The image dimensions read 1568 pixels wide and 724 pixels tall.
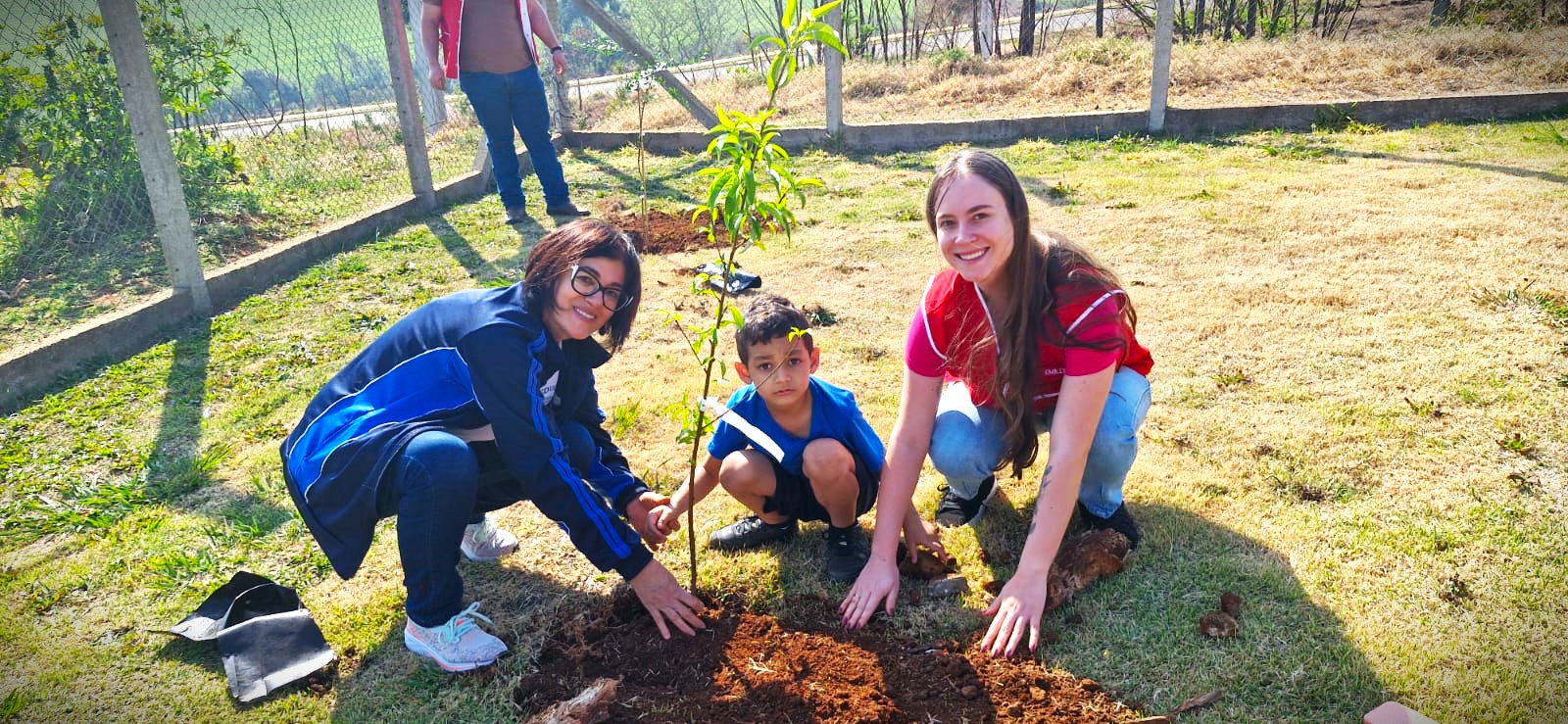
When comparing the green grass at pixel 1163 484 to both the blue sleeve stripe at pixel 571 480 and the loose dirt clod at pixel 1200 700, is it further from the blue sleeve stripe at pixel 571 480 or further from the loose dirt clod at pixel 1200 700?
the blue sleeve stripe at pixel 571 480

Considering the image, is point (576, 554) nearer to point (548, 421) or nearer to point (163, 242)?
point (548, 421)

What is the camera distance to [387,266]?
6.14 m

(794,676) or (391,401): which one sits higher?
(391,401)

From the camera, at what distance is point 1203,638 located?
7.96 feet

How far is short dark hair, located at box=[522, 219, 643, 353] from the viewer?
2451mm

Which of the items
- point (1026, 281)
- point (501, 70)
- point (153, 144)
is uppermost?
point (501, 70)

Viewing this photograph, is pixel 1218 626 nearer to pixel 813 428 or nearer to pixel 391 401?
pixel 813 428

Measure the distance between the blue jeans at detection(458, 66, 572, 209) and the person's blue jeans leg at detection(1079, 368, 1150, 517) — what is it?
5.13 m

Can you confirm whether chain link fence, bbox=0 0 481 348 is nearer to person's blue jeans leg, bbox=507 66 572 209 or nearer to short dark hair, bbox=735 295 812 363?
person's blue jeans leg, bbox=507 66 572 209

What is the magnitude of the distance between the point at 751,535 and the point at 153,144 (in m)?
4.07

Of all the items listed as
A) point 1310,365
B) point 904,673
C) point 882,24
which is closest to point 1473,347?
point 1310,365

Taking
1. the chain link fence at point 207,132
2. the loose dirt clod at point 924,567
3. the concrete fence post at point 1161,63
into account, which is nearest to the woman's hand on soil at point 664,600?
the loose dirt clod at point 924,567

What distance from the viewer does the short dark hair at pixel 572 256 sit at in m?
2.45

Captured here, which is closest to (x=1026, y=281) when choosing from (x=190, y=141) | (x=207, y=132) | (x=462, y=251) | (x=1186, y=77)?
(x=462, y=251)
